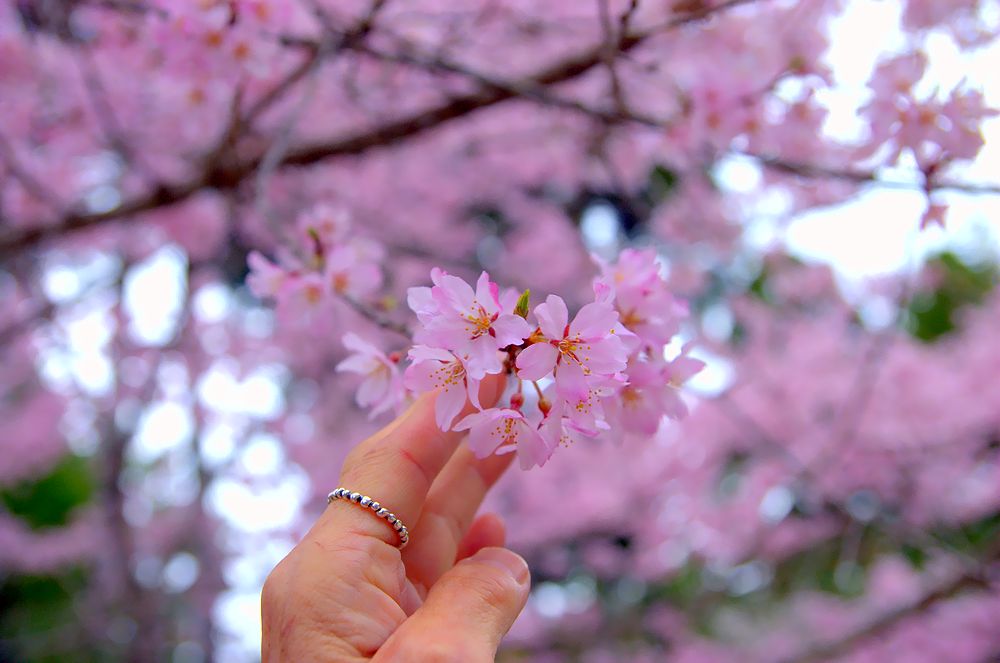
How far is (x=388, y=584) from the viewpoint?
80 cm

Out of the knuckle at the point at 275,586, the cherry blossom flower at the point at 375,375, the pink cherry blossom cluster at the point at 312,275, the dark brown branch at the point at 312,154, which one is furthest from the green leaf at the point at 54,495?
the knuckle at the point at 275,586

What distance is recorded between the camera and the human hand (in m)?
0.72

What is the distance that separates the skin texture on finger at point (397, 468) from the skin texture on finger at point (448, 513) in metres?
0.13

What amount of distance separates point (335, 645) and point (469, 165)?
3.94m

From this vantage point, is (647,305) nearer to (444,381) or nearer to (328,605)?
(444,381)

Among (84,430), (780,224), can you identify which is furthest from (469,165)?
(84,430)

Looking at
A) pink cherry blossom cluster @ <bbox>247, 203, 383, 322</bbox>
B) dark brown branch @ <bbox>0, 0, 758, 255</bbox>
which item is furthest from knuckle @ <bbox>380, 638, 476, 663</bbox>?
dark brown branch @ <bbox>0, 0, 758, 255</bbox>

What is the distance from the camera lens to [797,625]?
518 centimetres

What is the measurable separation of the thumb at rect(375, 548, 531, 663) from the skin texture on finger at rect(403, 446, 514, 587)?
124 mm

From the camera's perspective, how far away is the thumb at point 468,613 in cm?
69

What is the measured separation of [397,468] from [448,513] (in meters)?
0.23

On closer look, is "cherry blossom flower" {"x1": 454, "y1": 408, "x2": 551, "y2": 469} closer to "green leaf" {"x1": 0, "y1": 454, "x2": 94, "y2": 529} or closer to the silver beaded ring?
the silver beaded ring

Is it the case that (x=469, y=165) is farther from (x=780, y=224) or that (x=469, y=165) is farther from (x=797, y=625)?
(x=797, y=625)

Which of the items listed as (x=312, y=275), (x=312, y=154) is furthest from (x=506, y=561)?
(x=312, y=154)
